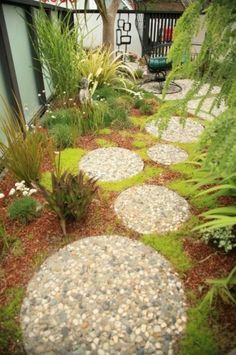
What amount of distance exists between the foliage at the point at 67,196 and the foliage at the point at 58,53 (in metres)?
2.37

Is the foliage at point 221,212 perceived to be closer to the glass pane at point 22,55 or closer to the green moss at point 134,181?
the green moss at point 134,181

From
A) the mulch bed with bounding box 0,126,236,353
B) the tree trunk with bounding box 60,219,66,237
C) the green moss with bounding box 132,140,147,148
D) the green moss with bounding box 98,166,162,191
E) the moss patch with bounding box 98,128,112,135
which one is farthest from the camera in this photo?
the moss patch with bounding box 98,128,112,135

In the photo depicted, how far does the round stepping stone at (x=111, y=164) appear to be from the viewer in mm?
2961

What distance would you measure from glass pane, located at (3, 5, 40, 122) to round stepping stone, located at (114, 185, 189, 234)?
1659mm

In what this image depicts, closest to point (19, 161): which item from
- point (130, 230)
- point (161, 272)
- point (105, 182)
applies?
point (105, 182)

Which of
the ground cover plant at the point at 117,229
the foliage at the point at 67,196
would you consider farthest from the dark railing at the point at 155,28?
the foliage at the point at 67,196

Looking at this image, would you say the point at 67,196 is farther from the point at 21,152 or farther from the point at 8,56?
the point at 8,56

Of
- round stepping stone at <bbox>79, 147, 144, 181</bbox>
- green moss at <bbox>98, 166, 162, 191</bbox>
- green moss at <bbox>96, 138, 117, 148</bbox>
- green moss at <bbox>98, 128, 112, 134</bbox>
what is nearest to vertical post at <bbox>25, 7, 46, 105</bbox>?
green moss at <bbox>98, 128, 112, 134</bbox>

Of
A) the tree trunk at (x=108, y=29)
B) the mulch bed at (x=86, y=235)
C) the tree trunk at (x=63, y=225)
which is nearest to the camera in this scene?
the mulch bed at (x=86, y=235)

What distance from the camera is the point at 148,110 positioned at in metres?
4.40

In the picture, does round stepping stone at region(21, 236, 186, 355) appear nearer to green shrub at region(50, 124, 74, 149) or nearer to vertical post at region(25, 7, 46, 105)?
green shrub at region(50, 124, 74, 149)

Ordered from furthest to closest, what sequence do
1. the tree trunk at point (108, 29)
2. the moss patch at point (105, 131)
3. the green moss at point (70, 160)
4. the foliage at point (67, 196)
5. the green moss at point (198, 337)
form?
the tree trunk at point (108, 29)
the moss patch at point (105, 131)
the green moss at point (70, 160)
the foliage at point (67, 196)
the green moss at point (198, 337)

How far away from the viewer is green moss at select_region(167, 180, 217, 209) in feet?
8.08

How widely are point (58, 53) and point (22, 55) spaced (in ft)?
1.58
